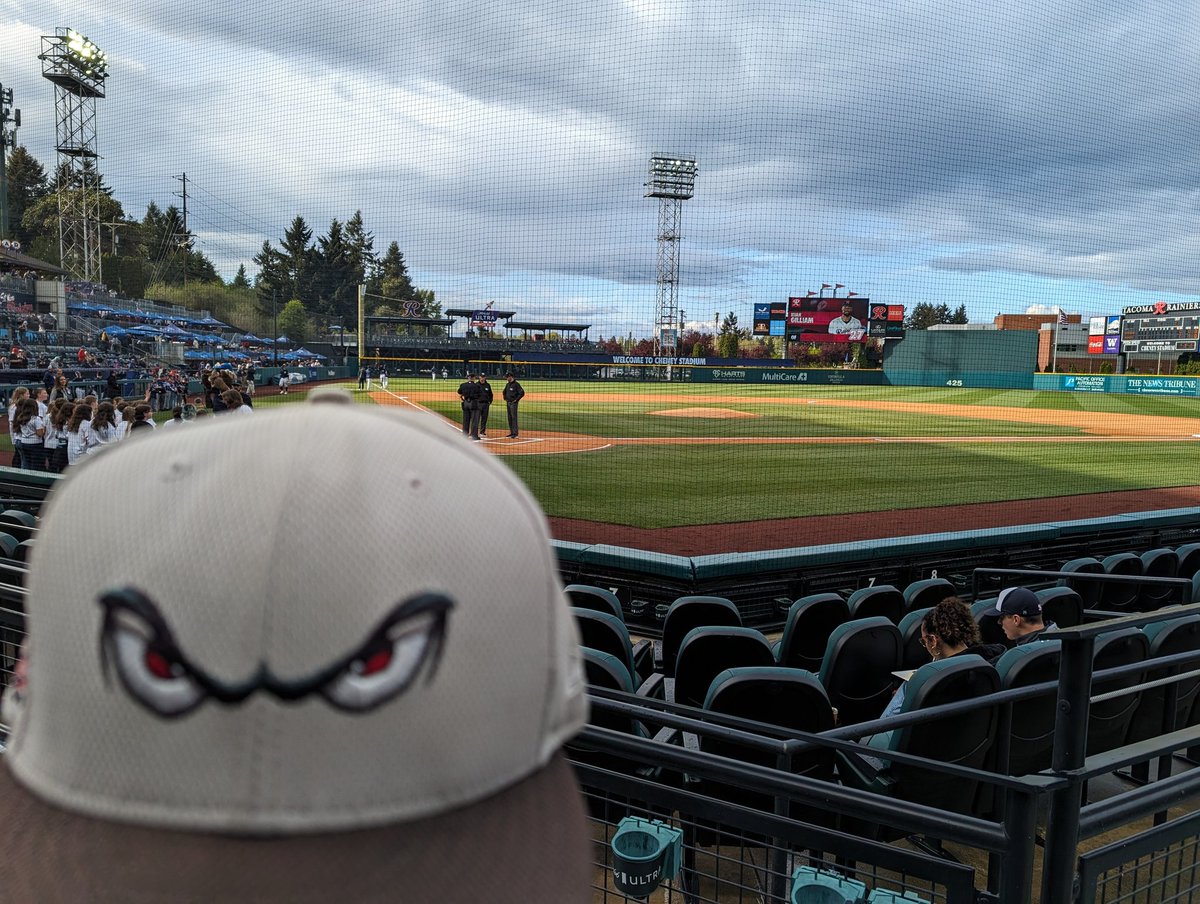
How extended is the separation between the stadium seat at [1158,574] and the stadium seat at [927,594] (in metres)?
2.30

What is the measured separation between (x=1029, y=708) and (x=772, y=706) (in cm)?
132

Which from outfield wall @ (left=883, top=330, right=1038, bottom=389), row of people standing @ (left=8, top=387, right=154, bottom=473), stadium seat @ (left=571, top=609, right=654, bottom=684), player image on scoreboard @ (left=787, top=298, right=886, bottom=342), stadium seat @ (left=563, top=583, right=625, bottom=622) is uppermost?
player image on scoreboard @ (left=787, top=298, right=886, bottom=342)

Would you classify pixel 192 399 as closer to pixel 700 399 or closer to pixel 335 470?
pixel 700 399

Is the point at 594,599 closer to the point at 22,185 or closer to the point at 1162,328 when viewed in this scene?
the point at 1162,328

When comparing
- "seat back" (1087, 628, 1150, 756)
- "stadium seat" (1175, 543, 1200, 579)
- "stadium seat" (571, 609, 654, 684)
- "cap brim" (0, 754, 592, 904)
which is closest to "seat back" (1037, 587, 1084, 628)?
"seat back" (1087, 628, 1150, 756)

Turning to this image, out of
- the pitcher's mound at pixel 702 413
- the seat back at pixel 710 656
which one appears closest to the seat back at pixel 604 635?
the seat back at pixel 710 656

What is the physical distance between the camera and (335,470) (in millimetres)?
700

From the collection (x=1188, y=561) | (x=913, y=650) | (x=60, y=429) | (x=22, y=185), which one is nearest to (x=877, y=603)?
(x=913, y=650)

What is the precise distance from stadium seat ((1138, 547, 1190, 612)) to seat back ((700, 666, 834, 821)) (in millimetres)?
5398

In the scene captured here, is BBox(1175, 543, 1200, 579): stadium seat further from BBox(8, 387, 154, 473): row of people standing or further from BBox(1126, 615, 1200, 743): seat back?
BBox(8, 387, 154, 473): row of people standing

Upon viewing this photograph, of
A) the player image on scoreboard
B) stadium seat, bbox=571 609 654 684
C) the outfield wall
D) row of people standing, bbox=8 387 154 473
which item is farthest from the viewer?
the player image on scoreboard

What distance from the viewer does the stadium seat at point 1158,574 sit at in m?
7.33

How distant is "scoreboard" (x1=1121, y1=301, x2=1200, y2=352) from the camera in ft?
183

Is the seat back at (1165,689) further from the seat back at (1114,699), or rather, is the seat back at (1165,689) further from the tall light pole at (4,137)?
the tall light pole at (4,137)
